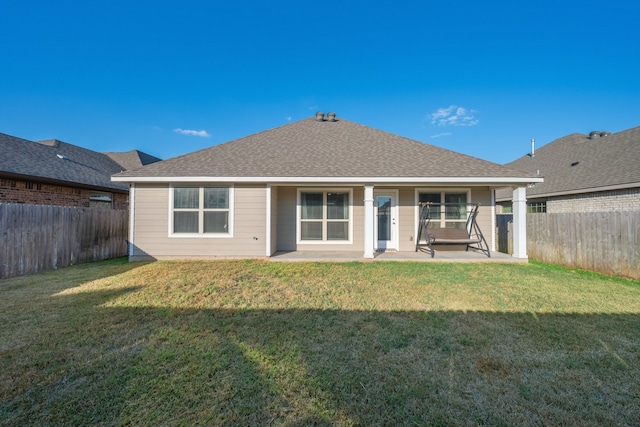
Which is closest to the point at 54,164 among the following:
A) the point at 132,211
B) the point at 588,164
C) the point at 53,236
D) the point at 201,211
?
the point at 53,236

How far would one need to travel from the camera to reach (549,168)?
1391 centimetres

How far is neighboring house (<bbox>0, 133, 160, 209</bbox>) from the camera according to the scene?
366 inches

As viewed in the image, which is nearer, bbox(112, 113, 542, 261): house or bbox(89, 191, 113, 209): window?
bbox(112, 113, 542, 261): house

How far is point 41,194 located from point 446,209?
14781mm

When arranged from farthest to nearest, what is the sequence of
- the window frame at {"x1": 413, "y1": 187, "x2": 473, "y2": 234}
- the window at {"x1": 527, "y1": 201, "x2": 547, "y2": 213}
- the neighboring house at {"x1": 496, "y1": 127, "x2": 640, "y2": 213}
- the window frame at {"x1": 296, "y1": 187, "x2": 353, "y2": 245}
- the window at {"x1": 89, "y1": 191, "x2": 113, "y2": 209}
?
the window at {"x1": 527, "y1": 201, "x2": 547, "y2": 213}
the window at {"x1": 89, "y1": 191, "x2": 113, "y2": 209}
the neighboring house at {"x1": 496, "y1": 127, "x2": 640, "y2": 213}
the window frame at {"x1": 413, "y1": 187, "x2": 473, "y2": 234}
the window frame at {"x1": 296, "y1": 187, "x2": 353, "y2": 245}

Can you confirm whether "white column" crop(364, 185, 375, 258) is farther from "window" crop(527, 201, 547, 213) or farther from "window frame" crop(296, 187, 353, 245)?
"window" crop(527, 201, 547, 213)

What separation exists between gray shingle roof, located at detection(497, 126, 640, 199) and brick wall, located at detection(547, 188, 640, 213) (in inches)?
13.5

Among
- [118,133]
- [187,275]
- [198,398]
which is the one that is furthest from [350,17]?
[118,133]

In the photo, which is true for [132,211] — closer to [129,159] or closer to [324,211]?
[324,211]

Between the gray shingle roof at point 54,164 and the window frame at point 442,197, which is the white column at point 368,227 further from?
the gray shingle roof at point 54,164

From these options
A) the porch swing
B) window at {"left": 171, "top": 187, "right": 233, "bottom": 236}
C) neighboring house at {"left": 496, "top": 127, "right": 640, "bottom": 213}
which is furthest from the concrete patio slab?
neighboring house at {"left": 496, "top": 127, "right": 640, "bottom": 213}

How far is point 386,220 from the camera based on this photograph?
30.0ft

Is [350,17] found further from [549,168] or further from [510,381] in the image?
[510,381]

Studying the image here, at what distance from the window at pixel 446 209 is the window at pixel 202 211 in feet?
20.5
